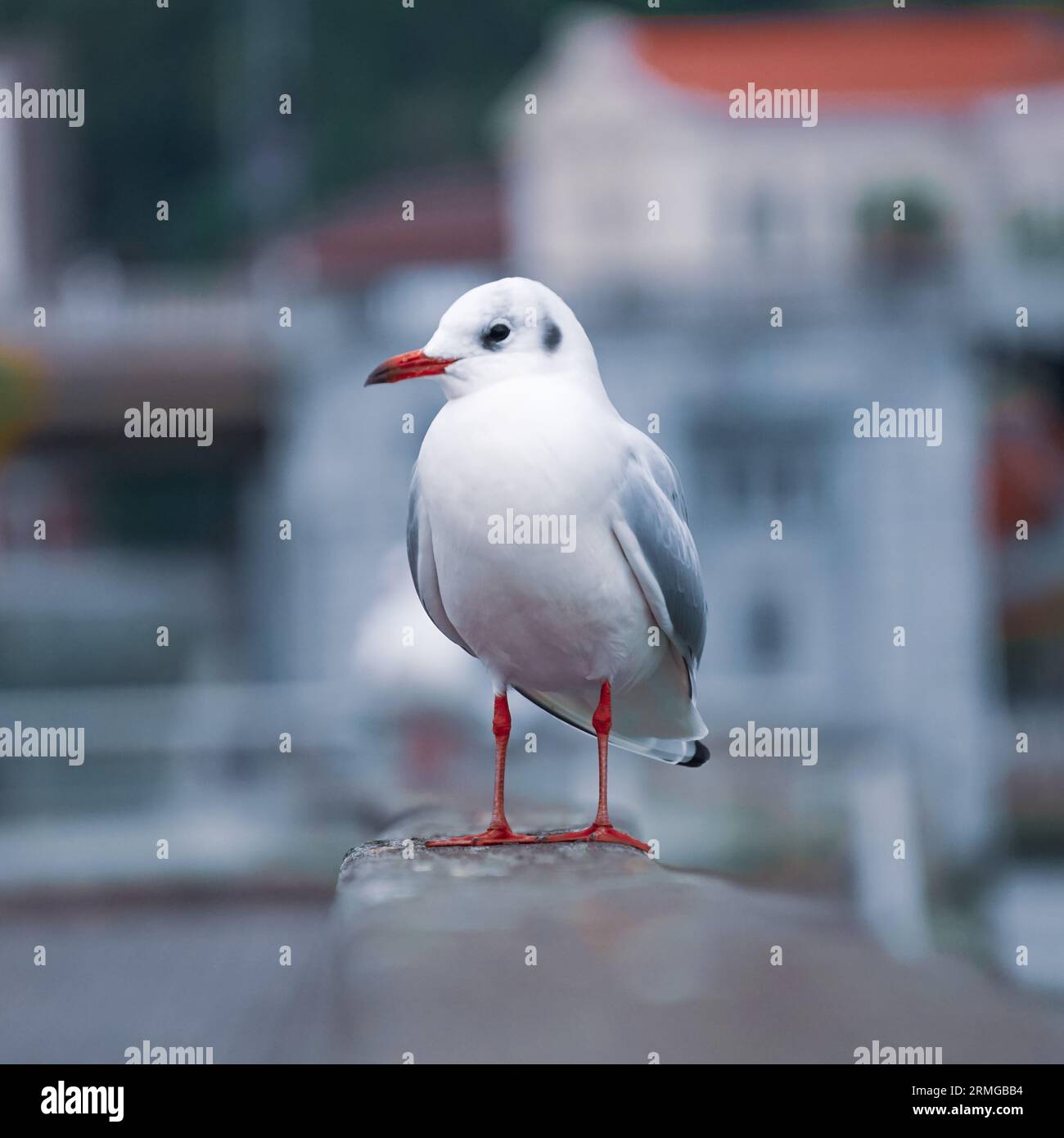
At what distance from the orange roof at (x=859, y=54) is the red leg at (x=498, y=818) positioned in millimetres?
12590

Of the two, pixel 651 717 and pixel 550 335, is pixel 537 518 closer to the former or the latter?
pixel 550 335

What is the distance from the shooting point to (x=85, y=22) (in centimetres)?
1695

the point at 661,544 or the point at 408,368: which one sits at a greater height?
the point at 408,368

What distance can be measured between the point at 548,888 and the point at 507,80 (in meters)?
15.8

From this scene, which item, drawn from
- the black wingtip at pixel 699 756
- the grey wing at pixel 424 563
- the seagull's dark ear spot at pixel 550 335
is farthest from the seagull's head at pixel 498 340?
the black wingtip at pixel 699 756

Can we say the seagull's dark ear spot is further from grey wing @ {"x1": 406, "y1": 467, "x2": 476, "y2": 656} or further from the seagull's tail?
the seagull's tail

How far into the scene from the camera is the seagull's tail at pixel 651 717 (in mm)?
1587

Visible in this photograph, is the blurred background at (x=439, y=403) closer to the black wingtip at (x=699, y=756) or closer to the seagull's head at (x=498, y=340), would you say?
the black wingtip at (x=699, y=756)

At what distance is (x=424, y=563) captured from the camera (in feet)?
4.85

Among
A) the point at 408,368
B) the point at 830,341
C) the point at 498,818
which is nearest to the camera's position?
the point at 408,368

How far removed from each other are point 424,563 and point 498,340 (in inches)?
8.2

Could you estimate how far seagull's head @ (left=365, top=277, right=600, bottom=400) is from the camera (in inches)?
53.7

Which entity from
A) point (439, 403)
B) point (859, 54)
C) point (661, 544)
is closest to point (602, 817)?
point (661, 544)

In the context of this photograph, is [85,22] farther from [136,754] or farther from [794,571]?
[136,754]
